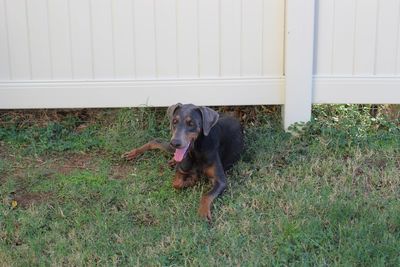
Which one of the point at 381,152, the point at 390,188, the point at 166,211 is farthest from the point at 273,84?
the point at 166,211

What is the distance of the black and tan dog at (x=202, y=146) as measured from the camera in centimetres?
392

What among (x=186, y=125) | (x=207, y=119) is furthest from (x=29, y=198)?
(x=207, y=119)

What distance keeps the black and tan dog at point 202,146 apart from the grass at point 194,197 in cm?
8

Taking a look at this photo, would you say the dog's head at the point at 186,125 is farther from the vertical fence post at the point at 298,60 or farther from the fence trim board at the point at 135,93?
the vertical fence post at the point at 298,60

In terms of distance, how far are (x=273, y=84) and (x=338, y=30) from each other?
68 cm

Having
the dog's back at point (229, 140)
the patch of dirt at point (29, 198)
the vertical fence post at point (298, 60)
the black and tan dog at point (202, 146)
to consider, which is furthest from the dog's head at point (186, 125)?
the vertical fence post at point (298, 60)

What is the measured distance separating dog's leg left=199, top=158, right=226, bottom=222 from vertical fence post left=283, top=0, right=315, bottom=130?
3.66 ft

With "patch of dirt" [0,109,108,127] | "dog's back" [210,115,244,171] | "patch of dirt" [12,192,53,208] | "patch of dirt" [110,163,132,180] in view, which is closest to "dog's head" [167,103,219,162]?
"dog's back" [210,115,244,171]

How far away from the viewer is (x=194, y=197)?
4102mm

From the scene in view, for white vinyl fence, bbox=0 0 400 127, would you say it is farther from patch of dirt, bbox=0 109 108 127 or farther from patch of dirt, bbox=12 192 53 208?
patch of dirt, bbox=12 192 53 208

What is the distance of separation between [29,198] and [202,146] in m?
1.21

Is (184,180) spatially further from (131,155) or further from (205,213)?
(131,155)

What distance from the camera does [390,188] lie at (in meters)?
4.18

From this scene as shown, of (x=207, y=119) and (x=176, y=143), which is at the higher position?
(x=207, y=119)
